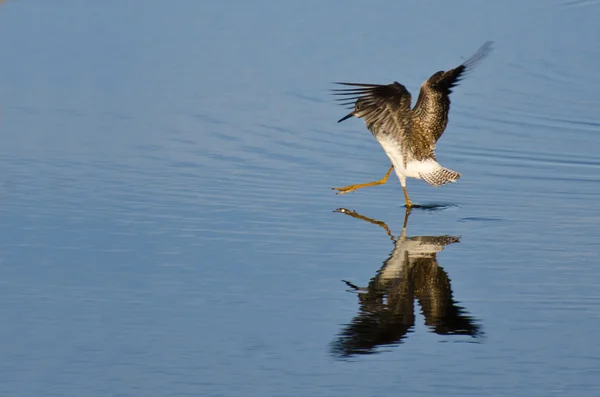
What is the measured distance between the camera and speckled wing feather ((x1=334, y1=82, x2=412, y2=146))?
1000 cm

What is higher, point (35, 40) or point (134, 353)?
point (35, 40)

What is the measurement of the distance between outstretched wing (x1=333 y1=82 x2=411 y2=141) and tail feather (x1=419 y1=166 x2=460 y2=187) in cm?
44

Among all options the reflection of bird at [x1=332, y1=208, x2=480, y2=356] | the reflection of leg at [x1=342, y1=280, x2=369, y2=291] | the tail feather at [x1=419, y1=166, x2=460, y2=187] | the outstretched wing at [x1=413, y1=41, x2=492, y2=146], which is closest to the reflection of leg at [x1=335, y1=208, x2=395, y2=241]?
the reflection of bird at [x1=332, y1=208, x2=480, y2=356]

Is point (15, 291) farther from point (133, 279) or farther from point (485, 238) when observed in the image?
point (485, 238)

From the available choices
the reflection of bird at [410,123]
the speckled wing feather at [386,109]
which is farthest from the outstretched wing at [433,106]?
the speckled wing feather at [386,109]

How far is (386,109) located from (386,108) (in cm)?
2

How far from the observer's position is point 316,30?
1691cm

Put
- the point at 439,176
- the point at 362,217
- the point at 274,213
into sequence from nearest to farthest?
1. the point at 274,213
2. the point at 362,217
3. the point at 439,176

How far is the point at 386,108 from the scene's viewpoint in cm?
1032

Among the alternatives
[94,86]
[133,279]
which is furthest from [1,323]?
[94,86]

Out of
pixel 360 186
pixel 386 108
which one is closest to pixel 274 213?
pixel 360 186

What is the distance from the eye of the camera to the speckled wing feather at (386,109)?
10.0m

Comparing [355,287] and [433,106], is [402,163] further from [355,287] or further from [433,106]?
[355,287]

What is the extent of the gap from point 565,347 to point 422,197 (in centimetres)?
372
